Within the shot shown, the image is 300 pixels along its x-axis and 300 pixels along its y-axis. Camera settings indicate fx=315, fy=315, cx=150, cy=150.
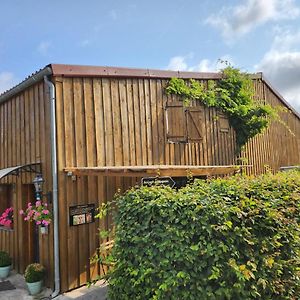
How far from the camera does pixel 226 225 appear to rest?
3979 millimetres

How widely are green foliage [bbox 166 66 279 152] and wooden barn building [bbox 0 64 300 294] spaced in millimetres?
363

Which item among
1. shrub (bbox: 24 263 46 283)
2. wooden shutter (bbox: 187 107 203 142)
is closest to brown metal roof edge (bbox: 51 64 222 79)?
wooden shutter (bbox: 187 107 203 142)

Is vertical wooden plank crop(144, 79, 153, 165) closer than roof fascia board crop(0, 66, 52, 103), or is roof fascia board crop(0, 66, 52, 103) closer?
roof fascia board crop(0, 66, 52, 103)

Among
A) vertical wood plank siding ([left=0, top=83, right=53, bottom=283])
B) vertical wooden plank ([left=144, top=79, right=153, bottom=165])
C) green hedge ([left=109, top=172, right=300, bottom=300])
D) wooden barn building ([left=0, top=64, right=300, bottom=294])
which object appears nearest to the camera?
green hedge ([left=109, top=172, right=300, bottom=300])

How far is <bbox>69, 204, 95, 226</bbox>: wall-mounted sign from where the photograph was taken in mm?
7223

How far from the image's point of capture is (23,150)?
28.8 ft

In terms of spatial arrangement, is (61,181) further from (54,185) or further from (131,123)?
(131,123)

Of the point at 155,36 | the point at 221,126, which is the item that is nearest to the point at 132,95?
the point at 155,36

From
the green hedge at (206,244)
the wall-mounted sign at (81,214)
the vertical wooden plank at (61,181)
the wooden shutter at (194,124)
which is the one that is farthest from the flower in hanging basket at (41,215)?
the wooden shutter at (194,124)

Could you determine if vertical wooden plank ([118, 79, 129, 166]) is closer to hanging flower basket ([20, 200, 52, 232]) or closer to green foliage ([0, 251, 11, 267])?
hanging flower basket ([20, 200, 52, 232])

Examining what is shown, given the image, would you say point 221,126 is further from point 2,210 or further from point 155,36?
point 2,210

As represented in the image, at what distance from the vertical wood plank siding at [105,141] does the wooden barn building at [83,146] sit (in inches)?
0.9

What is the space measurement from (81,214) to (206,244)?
4179 millimetres

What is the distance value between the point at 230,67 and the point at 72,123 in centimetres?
686
